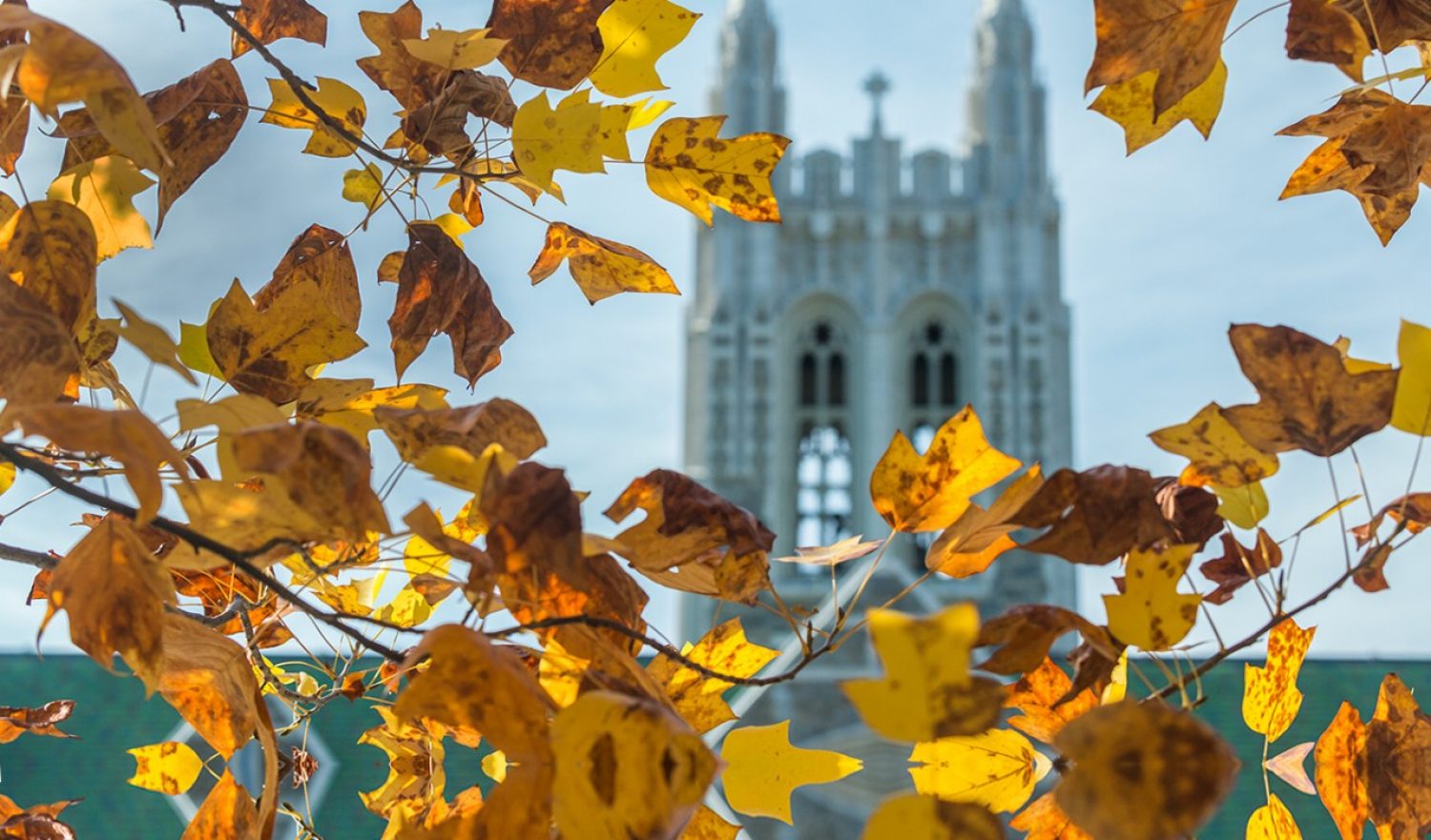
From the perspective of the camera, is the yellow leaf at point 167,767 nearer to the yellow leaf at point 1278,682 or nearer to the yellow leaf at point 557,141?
the yellow leaf at point 557,141

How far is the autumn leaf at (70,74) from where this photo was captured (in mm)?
422

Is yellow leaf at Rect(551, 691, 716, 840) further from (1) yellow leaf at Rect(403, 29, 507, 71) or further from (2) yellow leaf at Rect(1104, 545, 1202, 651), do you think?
(1) yellow leaf at Rect(403, 29, 507, 71)

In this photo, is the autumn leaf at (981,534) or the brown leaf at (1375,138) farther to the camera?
the brown leaf at (1375,138)

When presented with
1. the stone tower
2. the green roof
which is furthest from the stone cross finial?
the green roof

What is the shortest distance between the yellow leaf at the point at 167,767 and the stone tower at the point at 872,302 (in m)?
13.4

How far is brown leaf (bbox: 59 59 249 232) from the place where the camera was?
60 cm

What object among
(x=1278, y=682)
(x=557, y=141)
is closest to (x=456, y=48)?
(x=557, y=141)

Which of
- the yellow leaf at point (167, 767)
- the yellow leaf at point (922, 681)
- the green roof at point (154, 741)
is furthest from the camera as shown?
the green roof at point (154, 741)

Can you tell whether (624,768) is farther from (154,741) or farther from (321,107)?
(154,741)

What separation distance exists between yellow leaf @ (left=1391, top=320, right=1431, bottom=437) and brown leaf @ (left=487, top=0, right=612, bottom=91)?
0.30 m

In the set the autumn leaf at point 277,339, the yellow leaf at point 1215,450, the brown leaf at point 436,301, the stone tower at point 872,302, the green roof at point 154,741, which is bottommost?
the green roof at point 154,741

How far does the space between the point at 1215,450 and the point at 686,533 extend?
177 mm

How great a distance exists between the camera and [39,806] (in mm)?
705

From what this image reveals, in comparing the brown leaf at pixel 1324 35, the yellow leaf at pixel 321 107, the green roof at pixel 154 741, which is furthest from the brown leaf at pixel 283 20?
the green roof at pixel 154 741
